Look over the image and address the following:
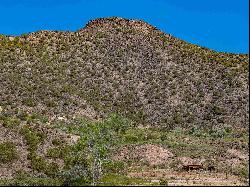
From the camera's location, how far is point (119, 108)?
7500 cm

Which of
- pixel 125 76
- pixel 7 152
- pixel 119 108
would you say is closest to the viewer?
pixel 7 152

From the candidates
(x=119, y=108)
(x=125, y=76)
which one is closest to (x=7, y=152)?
(x=119, y=108)

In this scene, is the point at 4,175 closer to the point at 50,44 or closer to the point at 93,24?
the point at 50,44

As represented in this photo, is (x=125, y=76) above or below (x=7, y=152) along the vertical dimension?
above

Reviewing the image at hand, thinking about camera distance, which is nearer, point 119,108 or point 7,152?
point 7,152

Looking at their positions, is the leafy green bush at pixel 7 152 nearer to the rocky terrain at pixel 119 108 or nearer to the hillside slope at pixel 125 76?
the rocky terrain at pixel 119 108

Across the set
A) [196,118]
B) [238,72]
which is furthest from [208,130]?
[238,72]

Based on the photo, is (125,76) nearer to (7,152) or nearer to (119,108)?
(119,108)

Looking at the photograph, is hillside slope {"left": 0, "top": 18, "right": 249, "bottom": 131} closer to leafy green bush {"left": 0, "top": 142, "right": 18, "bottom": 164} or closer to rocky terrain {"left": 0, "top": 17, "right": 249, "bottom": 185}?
rocky terrain {"left": 0, "top": 17, "right": 249, "bottom": 185}

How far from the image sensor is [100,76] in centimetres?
8419

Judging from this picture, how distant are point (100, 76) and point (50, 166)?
3345cm

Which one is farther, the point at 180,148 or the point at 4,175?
the point at 180,148

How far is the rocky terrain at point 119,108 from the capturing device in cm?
5114

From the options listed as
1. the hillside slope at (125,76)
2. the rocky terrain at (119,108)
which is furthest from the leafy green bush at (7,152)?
the hillside slope at (125,76)
